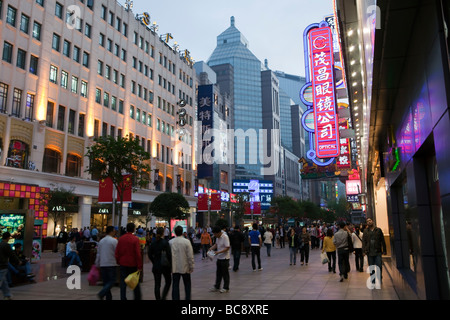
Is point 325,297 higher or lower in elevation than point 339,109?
lower

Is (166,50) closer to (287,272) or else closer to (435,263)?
(287,272)

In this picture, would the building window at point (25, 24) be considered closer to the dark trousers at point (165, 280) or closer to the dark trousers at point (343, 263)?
the dark trousers at point (165, 280)

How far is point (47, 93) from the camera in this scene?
1217 inches

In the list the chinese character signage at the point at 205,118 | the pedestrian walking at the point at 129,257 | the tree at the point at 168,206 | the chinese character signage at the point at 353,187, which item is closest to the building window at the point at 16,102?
the tree at the point at 168,206

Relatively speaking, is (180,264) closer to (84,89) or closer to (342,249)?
(342,249)

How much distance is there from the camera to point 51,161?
102ft

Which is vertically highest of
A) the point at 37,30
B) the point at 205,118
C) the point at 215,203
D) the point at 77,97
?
the point at 205,118

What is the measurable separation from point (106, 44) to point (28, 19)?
10733 millimetres

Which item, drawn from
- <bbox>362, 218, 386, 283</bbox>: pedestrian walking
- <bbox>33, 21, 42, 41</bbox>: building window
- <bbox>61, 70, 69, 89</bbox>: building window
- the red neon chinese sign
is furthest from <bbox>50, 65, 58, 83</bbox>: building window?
<bbox>362, 218, 386, 283</bbox>: pedestrian walking

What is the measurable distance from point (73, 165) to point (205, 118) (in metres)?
29.8

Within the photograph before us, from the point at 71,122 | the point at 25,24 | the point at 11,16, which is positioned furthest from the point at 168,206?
the point at 11,16

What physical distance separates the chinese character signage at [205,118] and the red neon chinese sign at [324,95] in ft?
119

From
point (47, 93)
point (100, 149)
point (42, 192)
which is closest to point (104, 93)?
point (47, 93)
